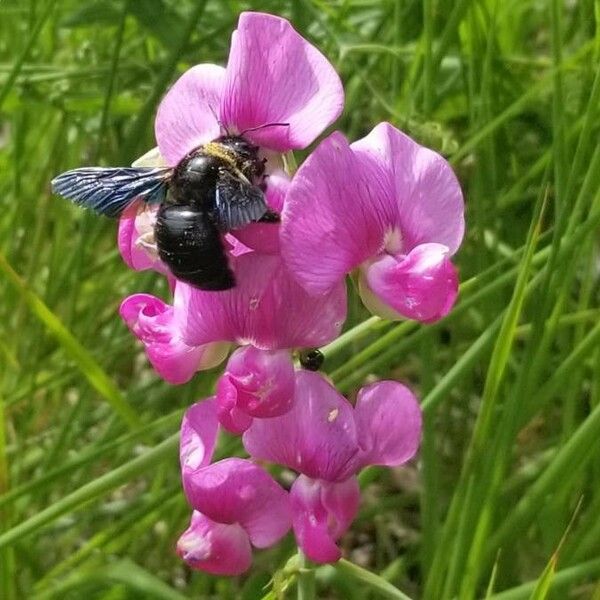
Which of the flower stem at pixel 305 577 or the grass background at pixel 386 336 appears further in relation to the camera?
the grass background at pixel 386 336

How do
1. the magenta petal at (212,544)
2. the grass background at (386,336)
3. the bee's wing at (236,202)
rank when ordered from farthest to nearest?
the grass background at (386,336)
the magenta petal at (212,544)
the bee's wing at (236,202)

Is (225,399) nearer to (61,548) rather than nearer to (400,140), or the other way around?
(400,140)

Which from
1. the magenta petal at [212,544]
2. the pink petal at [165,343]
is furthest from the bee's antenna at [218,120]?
the magenta petal at [212,544]

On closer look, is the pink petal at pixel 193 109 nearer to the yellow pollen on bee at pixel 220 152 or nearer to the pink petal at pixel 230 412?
the yellow pollen on bee at pixel 220 152

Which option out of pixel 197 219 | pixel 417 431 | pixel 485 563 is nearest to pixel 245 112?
pixel 197 219

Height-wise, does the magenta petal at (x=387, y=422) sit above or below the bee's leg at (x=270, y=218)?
below

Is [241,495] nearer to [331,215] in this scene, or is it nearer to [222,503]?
[222,503]

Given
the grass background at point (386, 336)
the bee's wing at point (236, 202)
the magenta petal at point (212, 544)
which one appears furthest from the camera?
the grass background at point (386, 336)

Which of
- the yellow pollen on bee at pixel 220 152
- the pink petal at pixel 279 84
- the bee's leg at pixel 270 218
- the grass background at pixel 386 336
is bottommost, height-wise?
the grass background at pixel 386 336
